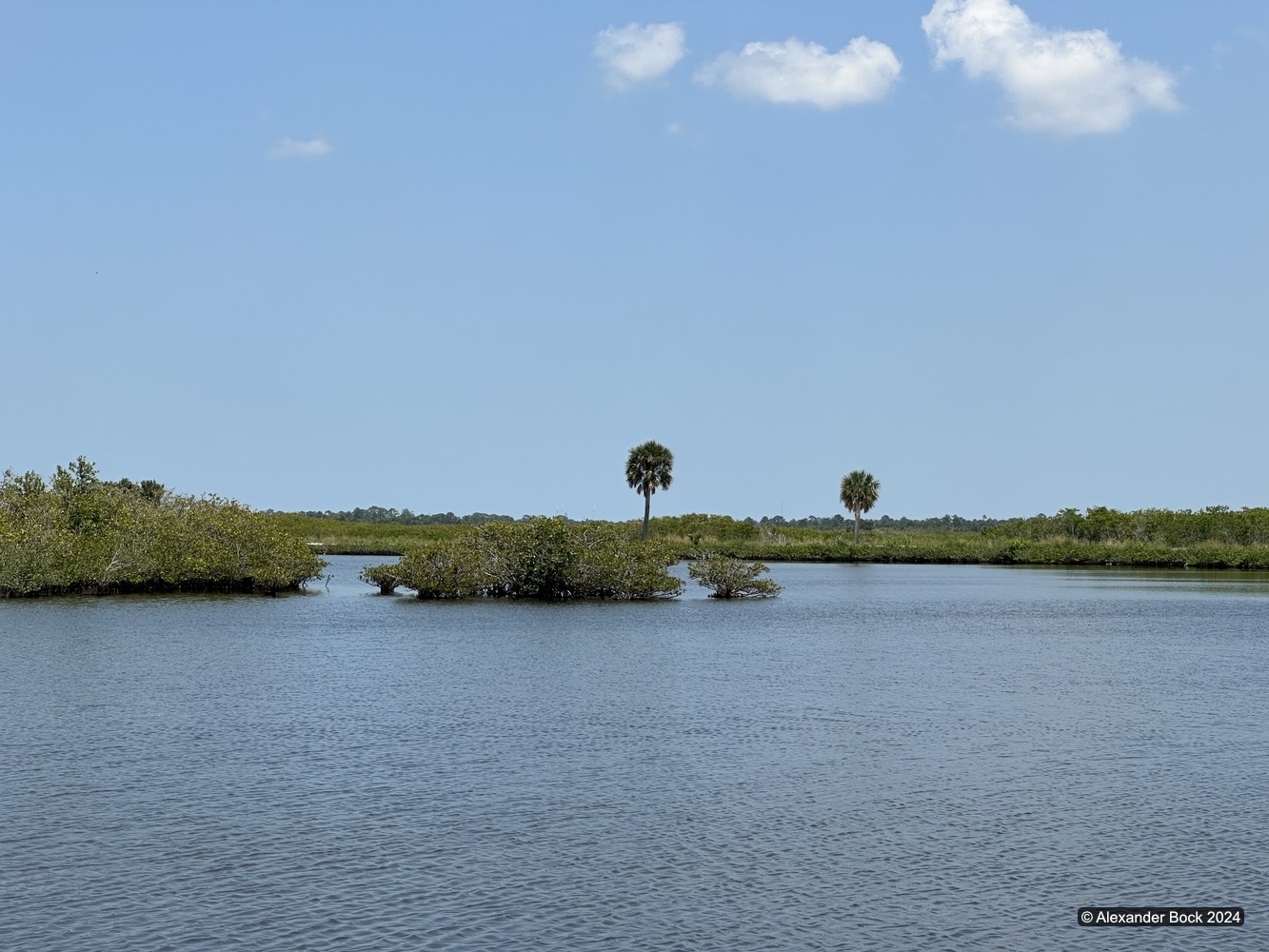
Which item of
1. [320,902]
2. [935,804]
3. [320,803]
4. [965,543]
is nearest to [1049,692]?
[935,804]

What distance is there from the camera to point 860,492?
135m

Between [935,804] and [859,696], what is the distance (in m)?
10.6

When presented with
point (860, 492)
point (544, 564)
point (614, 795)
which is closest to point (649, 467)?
point (860, 492)

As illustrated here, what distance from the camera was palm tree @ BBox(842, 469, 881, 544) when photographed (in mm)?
135125

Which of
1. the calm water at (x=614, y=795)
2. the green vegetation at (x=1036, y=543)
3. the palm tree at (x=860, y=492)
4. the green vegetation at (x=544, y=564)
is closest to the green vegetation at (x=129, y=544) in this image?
the green vegetation at (x=544, y=564)

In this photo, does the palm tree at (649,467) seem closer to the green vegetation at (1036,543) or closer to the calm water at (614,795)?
the green vegetation at (1036,543)

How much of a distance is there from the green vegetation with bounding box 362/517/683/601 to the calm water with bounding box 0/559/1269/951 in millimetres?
16596

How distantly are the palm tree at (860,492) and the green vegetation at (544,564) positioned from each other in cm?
8000

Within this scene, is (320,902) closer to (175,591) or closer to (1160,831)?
(1160,831)

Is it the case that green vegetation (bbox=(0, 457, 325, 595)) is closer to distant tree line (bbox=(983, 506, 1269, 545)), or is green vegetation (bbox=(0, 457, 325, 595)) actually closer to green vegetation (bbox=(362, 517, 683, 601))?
green vegetation (bbox=(362, 517, 683, 601))

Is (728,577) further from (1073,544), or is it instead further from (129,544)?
(1073,544)

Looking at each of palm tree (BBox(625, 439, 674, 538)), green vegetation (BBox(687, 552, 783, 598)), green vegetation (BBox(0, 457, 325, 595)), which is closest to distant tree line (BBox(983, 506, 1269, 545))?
palm tree (BBox(625, 439, 674, 538))

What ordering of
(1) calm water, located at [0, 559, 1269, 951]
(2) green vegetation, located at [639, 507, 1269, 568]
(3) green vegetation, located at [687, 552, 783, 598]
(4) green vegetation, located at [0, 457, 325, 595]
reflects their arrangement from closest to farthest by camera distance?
(1) calm water, located at [0, 559, 1269, 951] < (4) green vegetation, located at [0, 457, 325, 595] < (3) green vegetation, located at [687, 552, 783, 598] < (2) green vegetation, located at [639, 507, 1269, 568]

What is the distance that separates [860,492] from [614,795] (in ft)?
390
